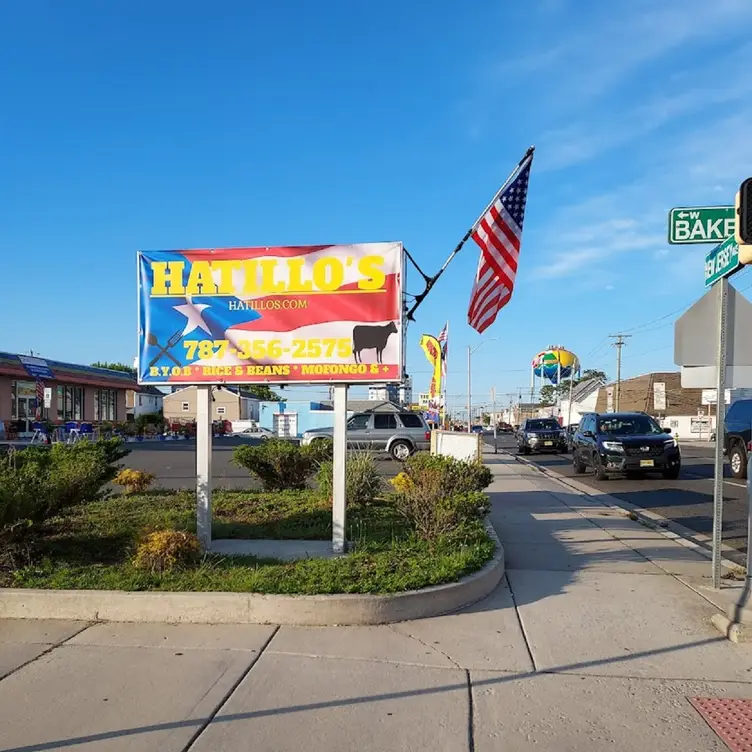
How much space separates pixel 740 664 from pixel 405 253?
4674 millimetres

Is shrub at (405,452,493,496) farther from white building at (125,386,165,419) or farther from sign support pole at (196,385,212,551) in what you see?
white building at (125,386,165,419)

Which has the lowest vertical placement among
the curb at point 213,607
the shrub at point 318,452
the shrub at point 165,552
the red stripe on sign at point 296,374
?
the curb at point 213,607

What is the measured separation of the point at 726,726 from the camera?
3.82 metres

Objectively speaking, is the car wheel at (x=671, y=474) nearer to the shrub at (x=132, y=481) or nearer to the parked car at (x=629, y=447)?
the parked car at (x=629, y=447)

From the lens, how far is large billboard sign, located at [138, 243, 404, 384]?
7.19 metres

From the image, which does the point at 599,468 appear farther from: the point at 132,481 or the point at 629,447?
the point at 132,481

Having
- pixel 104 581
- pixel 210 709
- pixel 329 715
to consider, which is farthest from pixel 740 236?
pixel 104 581

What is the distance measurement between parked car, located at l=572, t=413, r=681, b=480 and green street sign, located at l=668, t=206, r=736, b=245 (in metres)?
11.5

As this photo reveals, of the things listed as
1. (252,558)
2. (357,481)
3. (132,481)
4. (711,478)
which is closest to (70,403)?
(132,481)

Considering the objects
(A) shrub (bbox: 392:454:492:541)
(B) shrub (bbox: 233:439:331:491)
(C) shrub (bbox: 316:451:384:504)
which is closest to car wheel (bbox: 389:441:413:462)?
(B) shrub (bbox: 233:439:331:491)

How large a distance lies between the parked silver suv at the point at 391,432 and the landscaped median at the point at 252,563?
48.5 feet

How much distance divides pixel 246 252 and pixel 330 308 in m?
1.11

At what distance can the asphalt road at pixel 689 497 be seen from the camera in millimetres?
10539

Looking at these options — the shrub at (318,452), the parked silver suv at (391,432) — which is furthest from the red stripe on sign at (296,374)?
the parked silver suv at (391,432)
